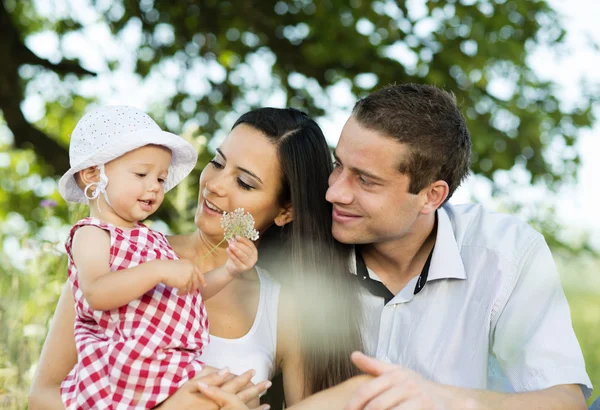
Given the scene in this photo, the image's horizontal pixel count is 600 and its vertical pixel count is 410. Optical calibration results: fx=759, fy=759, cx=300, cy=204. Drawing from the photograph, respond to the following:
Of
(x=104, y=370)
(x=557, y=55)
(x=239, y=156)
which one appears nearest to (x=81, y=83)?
(x=557, y=55)

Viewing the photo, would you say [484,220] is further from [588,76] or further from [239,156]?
[588,76]

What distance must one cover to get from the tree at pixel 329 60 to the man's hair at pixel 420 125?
279 centimetres

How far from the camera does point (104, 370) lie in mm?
2330

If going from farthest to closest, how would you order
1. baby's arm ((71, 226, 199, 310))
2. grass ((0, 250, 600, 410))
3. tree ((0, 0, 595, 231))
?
tree ((0, 0, 595, 231)) → grass ((0, 250, 600, 410)) → baby's arm ((71, 226, 199, 310))

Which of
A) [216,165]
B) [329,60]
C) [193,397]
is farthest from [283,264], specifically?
[329,60]

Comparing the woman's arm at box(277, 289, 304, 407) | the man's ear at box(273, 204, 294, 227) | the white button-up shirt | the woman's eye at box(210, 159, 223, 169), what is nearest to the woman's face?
the woman's eye at box(210, 159, 223, 169)

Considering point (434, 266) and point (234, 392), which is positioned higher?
point (434, 266)

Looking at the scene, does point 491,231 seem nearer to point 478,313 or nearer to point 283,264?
point 478,313

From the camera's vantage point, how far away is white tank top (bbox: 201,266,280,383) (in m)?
2.82

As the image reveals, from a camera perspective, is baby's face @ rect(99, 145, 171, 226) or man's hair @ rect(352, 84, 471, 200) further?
man's hair @ rect(352, 84, 471, 200)

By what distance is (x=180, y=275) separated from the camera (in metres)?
2.22

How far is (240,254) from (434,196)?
37.6 inches

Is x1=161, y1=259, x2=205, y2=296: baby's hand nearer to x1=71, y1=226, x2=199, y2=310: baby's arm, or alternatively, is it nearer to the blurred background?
x1=71, y1=226, x2=199, y2=310: baby's arm

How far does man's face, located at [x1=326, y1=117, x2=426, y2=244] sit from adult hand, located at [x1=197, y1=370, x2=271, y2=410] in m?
0.68
